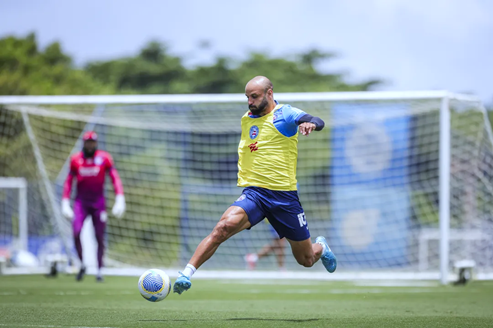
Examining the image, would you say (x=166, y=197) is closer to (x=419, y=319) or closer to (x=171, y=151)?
(x=171, y=151)

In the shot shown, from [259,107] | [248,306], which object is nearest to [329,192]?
[248,306]

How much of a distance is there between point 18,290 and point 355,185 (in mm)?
10899

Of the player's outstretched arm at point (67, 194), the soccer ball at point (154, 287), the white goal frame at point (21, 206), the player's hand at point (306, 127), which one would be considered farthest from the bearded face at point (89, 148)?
the white goal frame at point (21, 206)

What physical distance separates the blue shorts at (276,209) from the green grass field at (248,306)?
2.76 ft

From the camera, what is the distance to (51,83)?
154ft

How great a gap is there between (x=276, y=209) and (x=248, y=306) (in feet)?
5.68

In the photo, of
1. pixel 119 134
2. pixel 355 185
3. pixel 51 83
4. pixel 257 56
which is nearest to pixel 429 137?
pixel 355 185

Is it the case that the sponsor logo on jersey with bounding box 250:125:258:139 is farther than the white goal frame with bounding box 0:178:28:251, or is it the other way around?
the white goal frame with bounding box 0:178:28:251

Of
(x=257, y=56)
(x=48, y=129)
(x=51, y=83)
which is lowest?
(x=48, y=129)

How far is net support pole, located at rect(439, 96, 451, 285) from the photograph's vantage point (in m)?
13.4

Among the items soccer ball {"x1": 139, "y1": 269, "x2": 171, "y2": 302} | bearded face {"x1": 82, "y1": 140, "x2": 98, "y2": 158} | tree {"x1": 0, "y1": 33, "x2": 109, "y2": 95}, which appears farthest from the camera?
tree {"x1": 0, "y1": 33, "x2": 109, "y2": 95}

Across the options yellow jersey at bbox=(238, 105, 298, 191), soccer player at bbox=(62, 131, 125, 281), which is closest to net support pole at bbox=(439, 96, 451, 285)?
soccer player at bbox=(62, 131, 125, 281)

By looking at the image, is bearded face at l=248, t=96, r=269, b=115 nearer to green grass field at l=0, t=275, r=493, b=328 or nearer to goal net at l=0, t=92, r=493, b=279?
green grass field at l=0, t=275, r=493, b=328

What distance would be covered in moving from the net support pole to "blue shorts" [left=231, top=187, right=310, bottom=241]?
6363 mm
